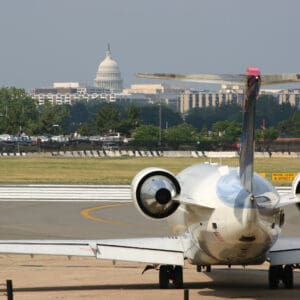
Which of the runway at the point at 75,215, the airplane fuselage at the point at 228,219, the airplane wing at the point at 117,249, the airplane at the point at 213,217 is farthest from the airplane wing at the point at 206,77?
the runway at the point at 75,215

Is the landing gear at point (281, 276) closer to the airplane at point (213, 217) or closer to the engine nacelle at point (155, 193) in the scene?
the airplane at point (213, 217)

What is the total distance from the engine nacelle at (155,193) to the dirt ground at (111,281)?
1809 mm

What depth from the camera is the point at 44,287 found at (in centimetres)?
2666

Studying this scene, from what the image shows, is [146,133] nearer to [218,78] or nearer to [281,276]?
Result: [281,276]

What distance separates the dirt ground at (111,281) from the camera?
83.3 ft

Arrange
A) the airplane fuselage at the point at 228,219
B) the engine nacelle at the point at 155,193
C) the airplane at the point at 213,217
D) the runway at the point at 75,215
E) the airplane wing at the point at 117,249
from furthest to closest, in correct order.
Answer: the runway at the point at 75,215 → the airplane wing at the point at 117,249 → the engine nacelle at the point at 155,193 → the airplane fuselage at the point at 228,219 → the airplane at the point at 213,217

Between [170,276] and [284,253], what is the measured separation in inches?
99.6

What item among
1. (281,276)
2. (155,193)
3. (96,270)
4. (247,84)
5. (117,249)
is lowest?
(96,270)

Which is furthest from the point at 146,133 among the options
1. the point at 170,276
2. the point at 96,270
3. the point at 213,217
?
the point at 213,217

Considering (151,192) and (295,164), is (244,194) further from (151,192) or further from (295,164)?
(295,164)

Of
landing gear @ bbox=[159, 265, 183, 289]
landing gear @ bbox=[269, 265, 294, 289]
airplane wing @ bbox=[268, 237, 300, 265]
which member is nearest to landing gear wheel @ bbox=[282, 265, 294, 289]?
landing gear @ bbox=[269, 265, 294, 289]

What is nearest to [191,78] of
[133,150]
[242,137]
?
[242,137]

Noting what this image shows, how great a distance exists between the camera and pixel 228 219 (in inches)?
907

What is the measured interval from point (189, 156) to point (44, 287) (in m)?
101
